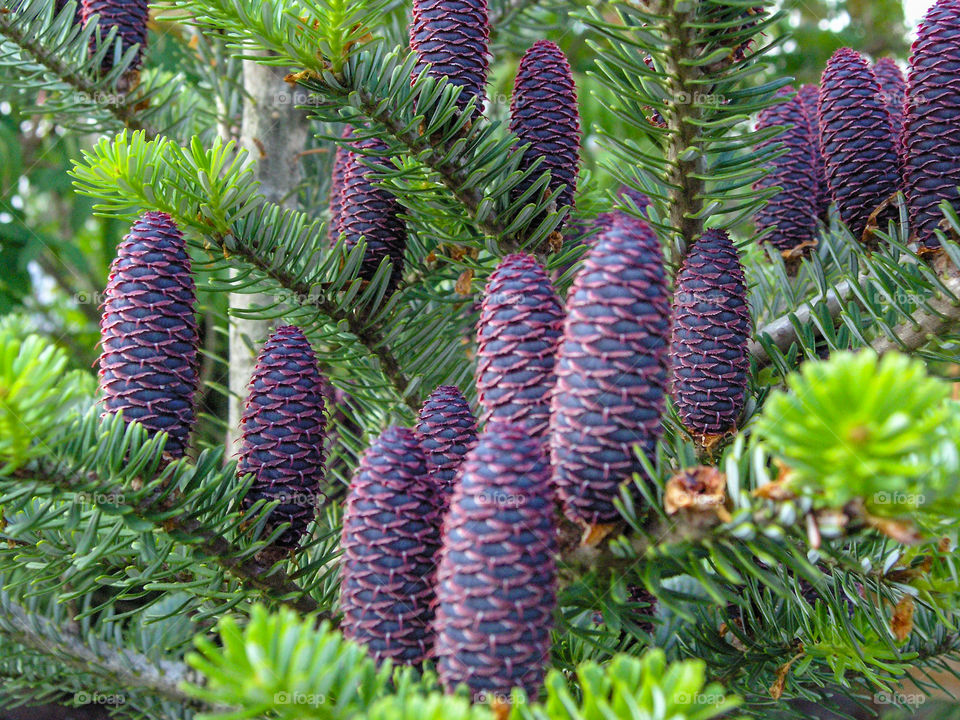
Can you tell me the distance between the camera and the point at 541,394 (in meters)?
0.51

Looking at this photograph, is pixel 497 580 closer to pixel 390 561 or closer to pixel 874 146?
pixel 390 561

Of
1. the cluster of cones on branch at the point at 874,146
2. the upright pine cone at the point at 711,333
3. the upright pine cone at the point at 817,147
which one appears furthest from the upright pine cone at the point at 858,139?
the upright pine cone at the point at 711,333

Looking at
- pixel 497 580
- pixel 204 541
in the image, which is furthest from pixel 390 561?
pixel 204 541

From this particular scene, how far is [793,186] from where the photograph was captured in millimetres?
861

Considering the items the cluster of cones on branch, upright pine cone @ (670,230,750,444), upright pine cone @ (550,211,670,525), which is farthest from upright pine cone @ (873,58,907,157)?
upright pine cone @ (550,211,670,525)

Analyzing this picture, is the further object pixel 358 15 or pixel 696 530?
pixel 358 15

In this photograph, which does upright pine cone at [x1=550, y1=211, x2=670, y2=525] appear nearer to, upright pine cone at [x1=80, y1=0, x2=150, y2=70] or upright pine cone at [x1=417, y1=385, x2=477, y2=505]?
upright pine cone at [x1=417, y1=385, x2=477, y2=505]

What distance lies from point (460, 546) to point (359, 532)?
90 mm

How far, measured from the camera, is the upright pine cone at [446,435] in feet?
1.89

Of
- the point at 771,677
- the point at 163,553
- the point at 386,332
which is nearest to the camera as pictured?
the point at 163,553

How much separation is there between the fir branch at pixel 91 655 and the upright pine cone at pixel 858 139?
32.0 inches

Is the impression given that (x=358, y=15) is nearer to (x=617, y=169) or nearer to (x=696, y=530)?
(x=617, y=169)

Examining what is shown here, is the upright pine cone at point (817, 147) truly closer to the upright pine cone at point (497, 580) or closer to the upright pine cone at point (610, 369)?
the upright pine cone at point (610, 369)

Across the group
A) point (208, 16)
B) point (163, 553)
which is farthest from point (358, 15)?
point (163, 553)
